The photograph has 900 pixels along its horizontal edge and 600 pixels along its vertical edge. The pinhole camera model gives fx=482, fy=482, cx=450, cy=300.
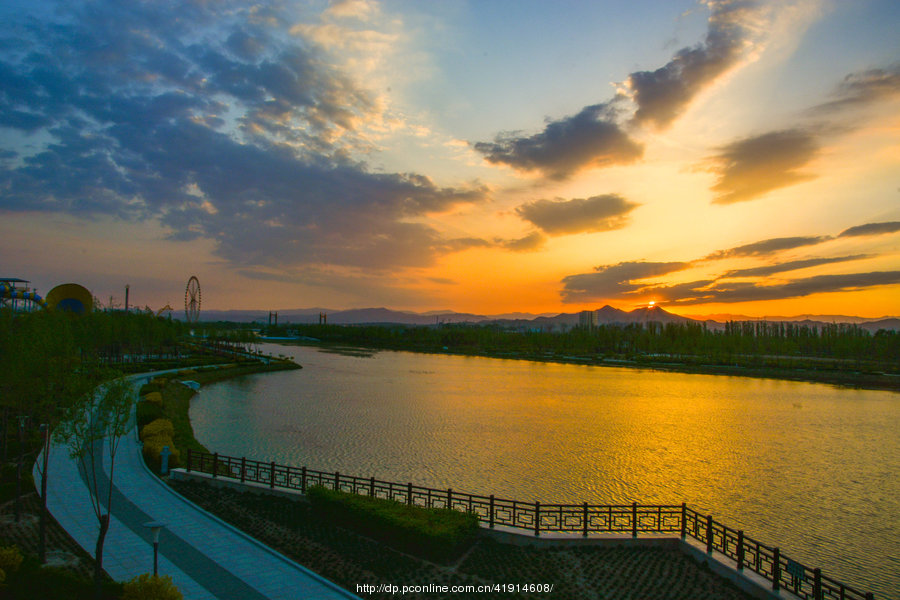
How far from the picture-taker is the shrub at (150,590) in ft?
27.8

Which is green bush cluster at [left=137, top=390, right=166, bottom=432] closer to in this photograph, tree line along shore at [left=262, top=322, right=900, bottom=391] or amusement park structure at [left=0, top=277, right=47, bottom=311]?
amusement park structure at [left=0, top=277, right=47, bottom=311]

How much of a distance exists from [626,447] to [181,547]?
22480mm

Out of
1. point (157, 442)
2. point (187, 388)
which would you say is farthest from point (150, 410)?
point (187, 388)

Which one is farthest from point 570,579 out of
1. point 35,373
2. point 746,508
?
point 35,373

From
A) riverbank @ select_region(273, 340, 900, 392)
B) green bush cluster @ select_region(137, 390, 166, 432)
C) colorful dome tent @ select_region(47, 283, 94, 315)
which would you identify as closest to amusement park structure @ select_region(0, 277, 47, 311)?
colorful dome tent @ select_region(47, 283, 94, 315)

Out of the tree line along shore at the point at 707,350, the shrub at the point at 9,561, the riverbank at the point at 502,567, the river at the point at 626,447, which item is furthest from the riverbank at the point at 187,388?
the tree line along shore at the point at 707,350

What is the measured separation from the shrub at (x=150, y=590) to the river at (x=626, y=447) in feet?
38.2

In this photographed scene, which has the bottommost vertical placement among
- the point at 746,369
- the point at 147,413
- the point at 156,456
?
the point at 746,369

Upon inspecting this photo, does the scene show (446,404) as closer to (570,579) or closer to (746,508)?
(746,508)

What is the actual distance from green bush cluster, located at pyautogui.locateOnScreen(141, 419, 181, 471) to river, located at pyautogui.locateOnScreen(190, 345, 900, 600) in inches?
126

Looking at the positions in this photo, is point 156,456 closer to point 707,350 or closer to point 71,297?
point 71,297

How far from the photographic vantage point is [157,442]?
18.9 meters

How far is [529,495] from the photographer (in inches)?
720

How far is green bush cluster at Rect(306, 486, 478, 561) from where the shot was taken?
1170cm
